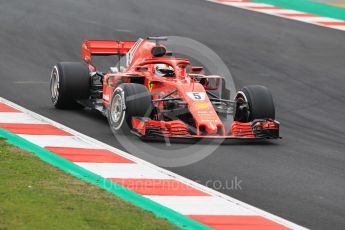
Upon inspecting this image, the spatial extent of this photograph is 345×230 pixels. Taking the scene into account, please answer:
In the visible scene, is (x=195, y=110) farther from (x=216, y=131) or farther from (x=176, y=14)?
(x=176, y=14)

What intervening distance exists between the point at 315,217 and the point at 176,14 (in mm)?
17345

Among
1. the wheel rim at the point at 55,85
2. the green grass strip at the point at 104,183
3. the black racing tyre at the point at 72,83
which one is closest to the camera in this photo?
the green grass strip at the point at 104,183

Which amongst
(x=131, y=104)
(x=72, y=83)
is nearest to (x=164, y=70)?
(x=131, y=104)

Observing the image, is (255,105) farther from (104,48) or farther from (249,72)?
(249,72)

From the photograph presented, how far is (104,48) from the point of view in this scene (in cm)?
1655

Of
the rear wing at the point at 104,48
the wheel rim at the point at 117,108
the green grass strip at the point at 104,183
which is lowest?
the green grass strip at the point at 104,183

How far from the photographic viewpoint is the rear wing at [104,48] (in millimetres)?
16516

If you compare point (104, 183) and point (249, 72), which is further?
point (249, 72)

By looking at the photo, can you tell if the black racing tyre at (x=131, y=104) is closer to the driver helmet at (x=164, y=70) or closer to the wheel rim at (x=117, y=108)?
the wheel rim at (x=117, y=108)

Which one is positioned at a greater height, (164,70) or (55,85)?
(164,70)

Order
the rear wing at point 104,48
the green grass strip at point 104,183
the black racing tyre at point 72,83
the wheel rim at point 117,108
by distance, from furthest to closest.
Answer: the rear wing at point 104,48 → the black racing tyre at point 72,83 → the wheel rim at point 117,108 → the green grass strip at point 104,183

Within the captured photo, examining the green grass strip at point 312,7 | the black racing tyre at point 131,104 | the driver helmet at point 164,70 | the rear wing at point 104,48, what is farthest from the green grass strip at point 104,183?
the green grass strip at point 312,7

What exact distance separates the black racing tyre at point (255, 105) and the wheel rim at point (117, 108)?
1867 mm

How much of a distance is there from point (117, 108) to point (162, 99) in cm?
73
